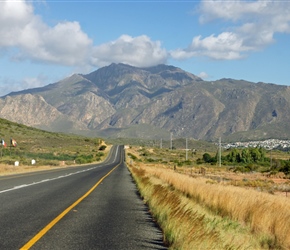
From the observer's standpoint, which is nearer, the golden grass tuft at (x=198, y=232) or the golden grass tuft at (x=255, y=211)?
the golden grass tuft at (x=198, y=232)

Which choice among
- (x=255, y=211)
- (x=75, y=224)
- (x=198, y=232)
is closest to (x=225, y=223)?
(x=255, y=211)

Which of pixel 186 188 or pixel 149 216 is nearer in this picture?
pixel 149 216

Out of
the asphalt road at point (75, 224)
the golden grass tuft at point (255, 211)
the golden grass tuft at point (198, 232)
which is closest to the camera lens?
the golden grass tuft at point (198, 232)

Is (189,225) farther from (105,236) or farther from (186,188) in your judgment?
(186,188)

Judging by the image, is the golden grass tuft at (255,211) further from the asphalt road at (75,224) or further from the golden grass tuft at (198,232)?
the asphalt road at (75,224)

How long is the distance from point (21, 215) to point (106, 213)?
2.51 metres

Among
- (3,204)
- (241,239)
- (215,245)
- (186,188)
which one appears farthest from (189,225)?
(186,188)

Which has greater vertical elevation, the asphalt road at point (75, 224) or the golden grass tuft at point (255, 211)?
the golden grass tuft at point (255, 211)

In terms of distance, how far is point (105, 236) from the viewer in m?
10.2

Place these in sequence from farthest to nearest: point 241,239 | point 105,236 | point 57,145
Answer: point 57,145 < point 105,236 < point 241,239

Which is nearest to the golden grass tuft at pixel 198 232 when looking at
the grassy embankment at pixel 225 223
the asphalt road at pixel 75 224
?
the grassy embankment at pixel 225 223

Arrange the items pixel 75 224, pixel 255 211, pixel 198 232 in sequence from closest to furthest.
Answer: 1. pixel 198 232
2. pixel 75 224
3. pixel 255 211

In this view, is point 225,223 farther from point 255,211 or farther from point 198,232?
point 198,232

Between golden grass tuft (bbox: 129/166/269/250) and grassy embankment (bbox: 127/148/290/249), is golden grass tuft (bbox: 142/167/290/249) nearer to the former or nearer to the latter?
grassy embankment (bbox: 127/148/290/249)
